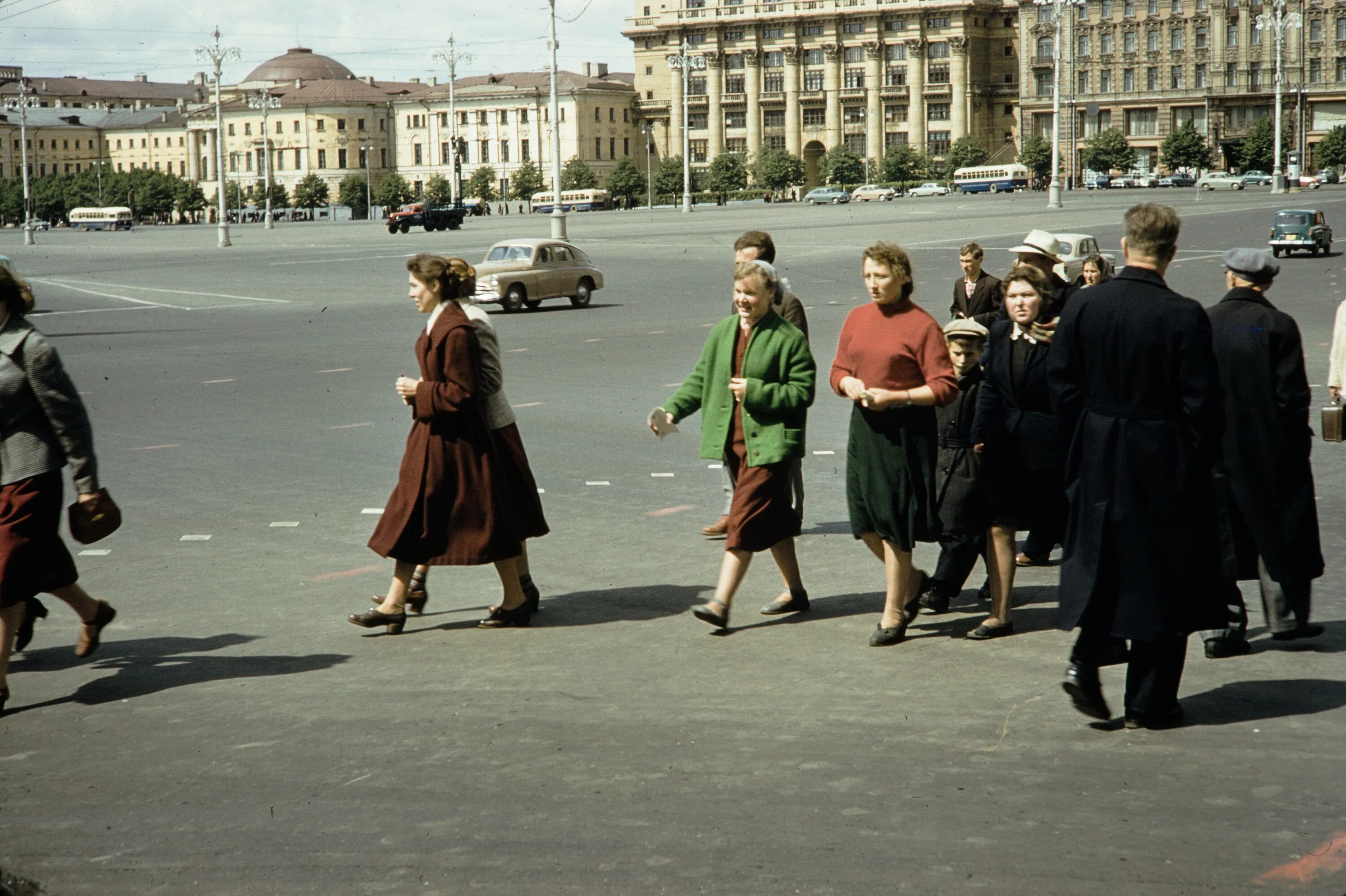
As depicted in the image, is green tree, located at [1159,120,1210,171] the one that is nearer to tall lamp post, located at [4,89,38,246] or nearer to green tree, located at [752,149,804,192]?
green tree, located at [752,149,804,192]

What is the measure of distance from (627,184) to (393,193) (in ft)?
73.4

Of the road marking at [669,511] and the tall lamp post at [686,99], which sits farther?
the tall lamp post at [686,99]

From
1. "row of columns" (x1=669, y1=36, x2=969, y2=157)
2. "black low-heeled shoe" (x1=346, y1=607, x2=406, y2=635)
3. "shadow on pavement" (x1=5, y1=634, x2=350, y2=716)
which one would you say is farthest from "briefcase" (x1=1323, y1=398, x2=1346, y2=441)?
"row of columns" (x1=669, y1=36, x2=969, y2=157)

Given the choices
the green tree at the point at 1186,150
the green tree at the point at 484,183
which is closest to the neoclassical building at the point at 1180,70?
the green tree at the point at 1186,150

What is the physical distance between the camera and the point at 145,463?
1163 centimetres

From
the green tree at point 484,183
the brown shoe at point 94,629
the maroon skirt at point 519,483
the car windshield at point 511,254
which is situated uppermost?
the green tree at point 484,183

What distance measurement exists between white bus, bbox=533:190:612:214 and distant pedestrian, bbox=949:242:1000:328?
4211 inches

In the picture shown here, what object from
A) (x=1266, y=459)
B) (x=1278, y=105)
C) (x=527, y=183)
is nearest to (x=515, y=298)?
(x=1266, y=459)

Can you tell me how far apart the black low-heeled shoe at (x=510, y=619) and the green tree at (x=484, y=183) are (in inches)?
5168

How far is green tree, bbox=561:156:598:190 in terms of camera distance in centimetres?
13362

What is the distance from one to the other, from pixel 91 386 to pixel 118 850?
45.4 feet

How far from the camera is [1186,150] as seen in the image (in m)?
118

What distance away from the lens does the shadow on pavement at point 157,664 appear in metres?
6.07

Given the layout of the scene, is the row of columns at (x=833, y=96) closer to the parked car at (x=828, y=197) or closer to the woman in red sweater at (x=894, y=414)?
the parked car at (x=828, y=197)
